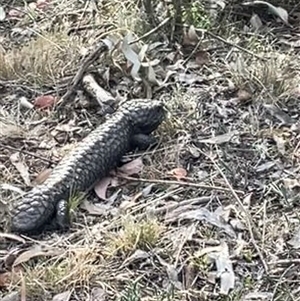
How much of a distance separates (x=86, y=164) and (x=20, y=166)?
0.31 metres

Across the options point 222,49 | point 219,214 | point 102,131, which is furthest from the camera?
point 222,49

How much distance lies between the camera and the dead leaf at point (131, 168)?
396 centimetres

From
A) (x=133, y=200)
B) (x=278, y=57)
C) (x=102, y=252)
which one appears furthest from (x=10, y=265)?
(x=278, y=57)

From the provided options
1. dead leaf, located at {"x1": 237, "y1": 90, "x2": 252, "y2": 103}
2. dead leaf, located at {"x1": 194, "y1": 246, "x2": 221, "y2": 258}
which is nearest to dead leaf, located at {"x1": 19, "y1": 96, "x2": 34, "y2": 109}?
dead leaf, located at {"x1": 237, "y1": 90, "x2": 252, "y2": 103}

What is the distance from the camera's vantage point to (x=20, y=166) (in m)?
3.99

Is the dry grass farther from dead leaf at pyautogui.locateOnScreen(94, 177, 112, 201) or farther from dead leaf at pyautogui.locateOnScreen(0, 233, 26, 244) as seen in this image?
dead leaf at pyautogui.locateOnScreen(0, 233, 26, 244)

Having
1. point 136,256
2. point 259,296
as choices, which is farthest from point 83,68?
point 259,296

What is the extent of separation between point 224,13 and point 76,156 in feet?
4.80

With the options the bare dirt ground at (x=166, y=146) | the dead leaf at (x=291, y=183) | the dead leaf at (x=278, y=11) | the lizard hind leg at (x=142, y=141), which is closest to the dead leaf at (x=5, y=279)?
the bare dirt ground at (x=166, y=146)

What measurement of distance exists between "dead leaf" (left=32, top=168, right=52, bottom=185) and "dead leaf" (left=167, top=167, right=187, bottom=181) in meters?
0.46

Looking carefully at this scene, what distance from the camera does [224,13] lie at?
4.96 metres

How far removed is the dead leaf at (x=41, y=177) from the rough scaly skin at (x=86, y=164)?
77mm

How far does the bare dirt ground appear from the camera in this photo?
3.37 m

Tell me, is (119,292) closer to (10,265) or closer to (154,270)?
(154,270)
